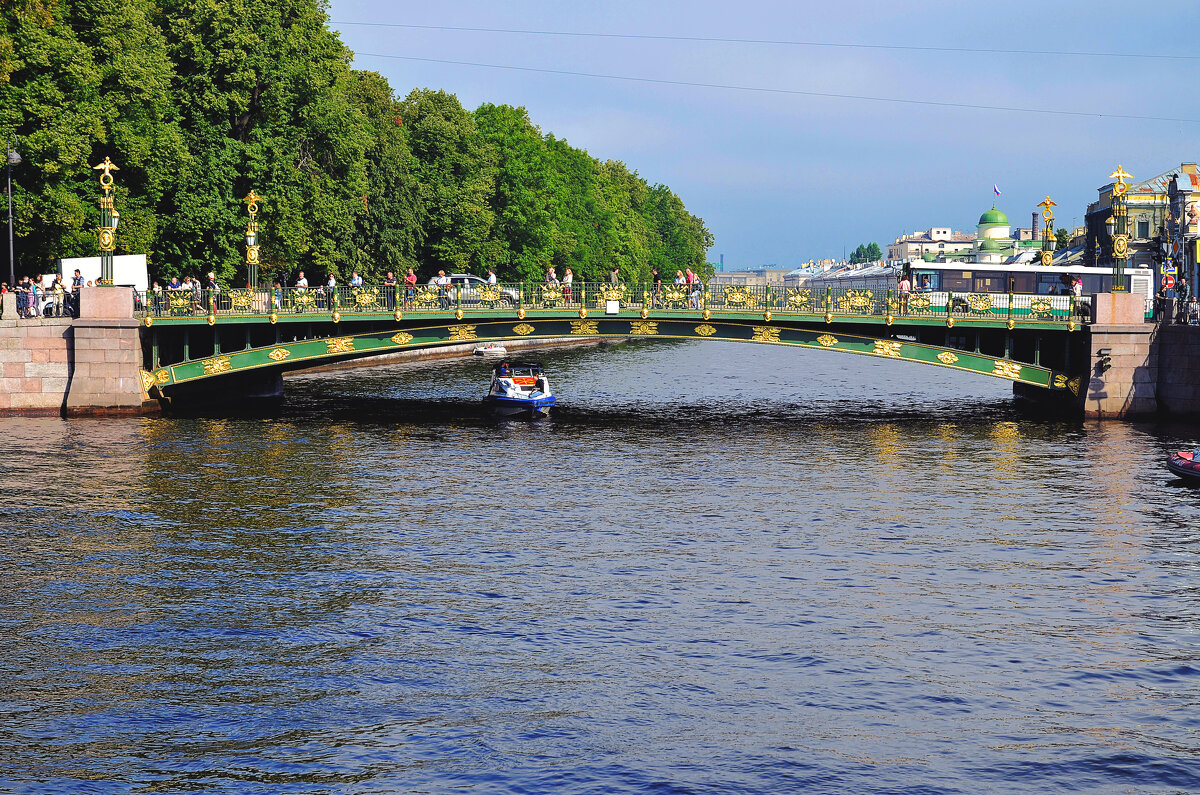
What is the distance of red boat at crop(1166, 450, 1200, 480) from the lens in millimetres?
37938

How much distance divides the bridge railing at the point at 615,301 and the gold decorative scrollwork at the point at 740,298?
0.14 feet

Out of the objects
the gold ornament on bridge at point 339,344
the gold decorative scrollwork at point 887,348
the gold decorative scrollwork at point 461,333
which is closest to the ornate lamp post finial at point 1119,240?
the gold decorative scrollwork at point 887,348

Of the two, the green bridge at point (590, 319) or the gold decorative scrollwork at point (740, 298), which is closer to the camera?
the green bridge at point (590, 319)

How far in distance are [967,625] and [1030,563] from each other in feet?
18.6

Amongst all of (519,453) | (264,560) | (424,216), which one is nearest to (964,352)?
(519,453)

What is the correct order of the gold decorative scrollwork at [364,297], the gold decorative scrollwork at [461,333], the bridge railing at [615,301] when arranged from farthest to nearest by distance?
1. the gold decorative scrollwork at [461,333]
2. the gold decorative scrollwork at [364,297]
3. the bridge railing at [615,301]

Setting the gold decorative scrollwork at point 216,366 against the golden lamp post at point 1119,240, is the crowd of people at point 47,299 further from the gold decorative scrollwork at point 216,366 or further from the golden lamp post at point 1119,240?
the golden lamp post at point 1119,240

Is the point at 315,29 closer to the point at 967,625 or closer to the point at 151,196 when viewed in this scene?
the point at 151,196

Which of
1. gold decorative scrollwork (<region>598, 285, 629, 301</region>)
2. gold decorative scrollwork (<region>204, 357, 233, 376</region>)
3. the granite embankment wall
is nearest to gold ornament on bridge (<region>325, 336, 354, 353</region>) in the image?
gold decorative scrollwork (<region>204, 357, 233, 376</region>)

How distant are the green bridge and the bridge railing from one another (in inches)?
2.2

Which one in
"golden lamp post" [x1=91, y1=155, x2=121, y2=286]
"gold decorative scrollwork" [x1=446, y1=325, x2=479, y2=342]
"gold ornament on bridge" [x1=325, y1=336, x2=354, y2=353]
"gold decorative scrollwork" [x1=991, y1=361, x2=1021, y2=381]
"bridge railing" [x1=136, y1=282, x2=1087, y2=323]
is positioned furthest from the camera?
"gold decorative scrollwork" [x1=446, y1=325, x2=479, y2=342]

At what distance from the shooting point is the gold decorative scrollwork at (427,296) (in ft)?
180

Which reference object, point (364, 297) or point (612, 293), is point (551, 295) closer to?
point (612, 293)

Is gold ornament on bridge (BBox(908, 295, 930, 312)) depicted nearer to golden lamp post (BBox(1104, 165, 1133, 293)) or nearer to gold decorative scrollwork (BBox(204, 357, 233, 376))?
golden lamp post (BBox(1104, 165, 1133, 293))
